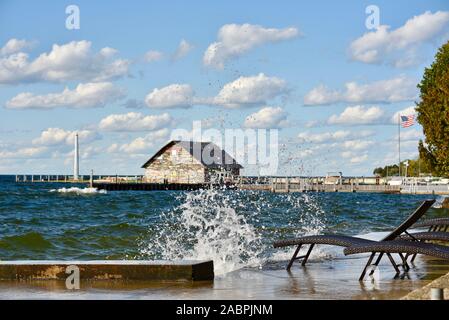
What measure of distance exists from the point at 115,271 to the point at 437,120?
33759 millimetres

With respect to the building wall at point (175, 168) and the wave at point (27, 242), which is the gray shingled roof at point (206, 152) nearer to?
the building wall at point (175, 168)

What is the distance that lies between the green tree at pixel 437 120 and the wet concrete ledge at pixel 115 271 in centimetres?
3043

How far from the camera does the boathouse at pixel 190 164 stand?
110000 millimetres

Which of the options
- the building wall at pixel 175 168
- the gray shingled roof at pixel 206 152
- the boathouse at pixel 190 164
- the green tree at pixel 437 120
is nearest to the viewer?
the green tree at pixel 437 120

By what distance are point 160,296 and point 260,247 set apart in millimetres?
10481

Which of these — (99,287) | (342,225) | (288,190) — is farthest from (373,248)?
(288,190)

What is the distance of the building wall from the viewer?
115194mm

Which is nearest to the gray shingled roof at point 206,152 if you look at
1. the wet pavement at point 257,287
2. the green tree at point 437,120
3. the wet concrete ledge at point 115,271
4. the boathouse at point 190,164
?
the boathouse at point 190,164

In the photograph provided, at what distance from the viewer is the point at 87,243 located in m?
24.9

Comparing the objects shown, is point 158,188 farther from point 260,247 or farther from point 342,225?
point 260,247

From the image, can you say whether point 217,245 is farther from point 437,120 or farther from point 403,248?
point 437,120

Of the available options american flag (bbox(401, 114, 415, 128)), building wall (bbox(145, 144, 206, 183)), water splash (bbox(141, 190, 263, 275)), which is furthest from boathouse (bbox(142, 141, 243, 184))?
water splash (bbox(141, 190, 263, 275))

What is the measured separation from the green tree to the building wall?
68.2 m

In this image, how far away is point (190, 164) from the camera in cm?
11594
